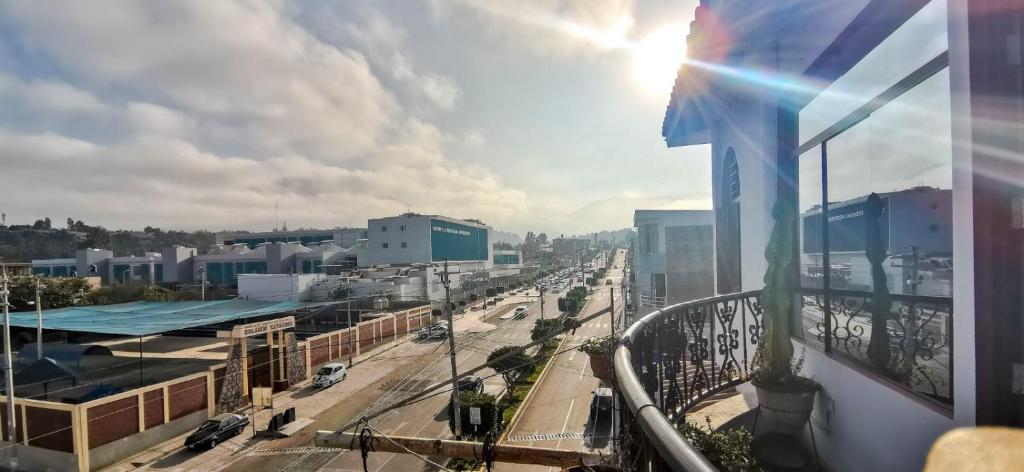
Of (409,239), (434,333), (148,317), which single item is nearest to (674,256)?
(434,333)

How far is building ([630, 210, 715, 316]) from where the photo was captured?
74.2ft

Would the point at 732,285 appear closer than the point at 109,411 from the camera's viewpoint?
Yes

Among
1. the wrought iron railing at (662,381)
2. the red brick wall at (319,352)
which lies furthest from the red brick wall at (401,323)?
the wrought iron railing at (662,381)

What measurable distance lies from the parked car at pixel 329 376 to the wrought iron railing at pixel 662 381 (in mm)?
23078

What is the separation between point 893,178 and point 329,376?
82.0ft

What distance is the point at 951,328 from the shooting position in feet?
7.29

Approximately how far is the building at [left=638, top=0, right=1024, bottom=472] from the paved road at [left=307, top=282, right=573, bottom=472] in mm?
13514

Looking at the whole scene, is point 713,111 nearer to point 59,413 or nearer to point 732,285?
point 732,285

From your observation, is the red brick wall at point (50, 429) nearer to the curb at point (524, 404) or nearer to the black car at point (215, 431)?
the black car at point (215, 431)

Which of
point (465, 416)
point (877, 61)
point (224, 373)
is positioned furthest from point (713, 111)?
point (224, 373)

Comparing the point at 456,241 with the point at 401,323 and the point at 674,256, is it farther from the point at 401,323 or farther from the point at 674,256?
the point at 674,256

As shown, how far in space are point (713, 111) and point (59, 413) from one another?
70.5 ft

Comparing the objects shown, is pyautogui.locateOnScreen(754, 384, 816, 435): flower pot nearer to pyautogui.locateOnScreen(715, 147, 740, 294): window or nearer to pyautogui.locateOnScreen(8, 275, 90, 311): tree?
pyautogui.locateOnScreen(715, 147, 740, 294): window

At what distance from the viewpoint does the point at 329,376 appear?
2320cm
